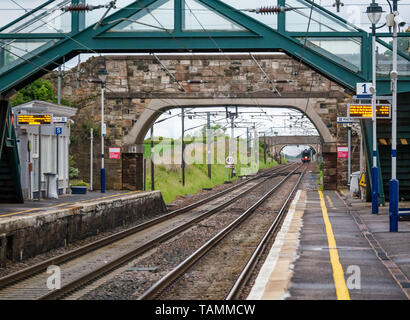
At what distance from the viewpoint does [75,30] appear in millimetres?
21672

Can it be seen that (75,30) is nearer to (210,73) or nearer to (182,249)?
(182,249)

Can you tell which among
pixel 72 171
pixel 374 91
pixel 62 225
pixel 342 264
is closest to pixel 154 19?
pixel 374 91

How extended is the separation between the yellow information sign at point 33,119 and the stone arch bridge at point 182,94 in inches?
529

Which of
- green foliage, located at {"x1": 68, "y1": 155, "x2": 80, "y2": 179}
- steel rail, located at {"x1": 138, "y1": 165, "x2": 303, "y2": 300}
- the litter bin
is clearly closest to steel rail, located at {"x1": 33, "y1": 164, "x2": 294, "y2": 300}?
steel rail, located at {"x1": 138, "y1": 165, "x2": 303, "y2": 300}

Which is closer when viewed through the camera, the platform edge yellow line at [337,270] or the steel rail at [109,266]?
the platform edge yellow line at [337,270]

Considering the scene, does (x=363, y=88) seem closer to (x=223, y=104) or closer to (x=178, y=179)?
(x=223, y=104)

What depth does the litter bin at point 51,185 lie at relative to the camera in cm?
2630

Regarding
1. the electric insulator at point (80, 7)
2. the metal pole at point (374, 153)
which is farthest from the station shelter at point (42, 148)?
the metal pole at point (374, 153)

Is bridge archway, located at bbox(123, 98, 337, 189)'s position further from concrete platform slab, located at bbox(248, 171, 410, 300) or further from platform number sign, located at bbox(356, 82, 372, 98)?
concrete platform slab, located at bbox(248, 171, 410, 300)

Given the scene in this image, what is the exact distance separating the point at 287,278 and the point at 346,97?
2809cm

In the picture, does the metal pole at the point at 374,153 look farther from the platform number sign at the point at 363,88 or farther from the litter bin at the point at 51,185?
the litter bin at the point at 51,185

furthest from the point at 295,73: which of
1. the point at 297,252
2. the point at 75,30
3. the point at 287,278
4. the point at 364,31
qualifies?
the point at 287,278

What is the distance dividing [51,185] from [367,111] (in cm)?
1181

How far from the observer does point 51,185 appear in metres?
26.4
